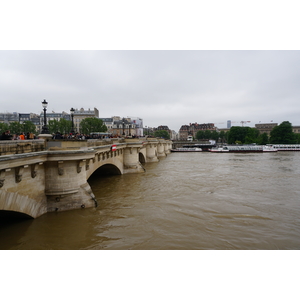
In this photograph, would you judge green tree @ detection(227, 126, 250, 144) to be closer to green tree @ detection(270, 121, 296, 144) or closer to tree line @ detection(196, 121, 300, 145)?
tree line @ detection(196, 121, 300, 145)

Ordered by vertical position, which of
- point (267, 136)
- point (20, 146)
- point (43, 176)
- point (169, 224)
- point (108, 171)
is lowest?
point (169, 224)

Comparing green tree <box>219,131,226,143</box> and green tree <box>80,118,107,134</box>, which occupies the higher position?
green tree <box>80,118,107,134</box>

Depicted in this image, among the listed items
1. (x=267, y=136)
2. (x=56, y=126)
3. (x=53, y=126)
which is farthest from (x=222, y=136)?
(x=53, y=126)

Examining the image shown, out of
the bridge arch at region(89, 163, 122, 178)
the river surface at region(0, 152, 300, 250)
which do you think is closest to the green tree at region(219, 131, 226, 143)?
the bridge arch at region(89, 163, 122, 178)

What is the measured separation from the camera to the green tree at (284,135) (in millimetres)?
93438

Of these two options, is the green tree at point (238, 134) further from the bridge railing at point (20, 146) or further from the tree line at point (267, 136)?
the bridge railing at point (20, 146)

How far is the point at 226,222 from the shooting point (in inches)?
433

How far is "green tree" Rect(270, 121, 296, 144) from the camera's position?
307 ft

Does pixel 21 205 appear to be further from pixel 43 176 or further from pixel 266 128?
pixel 266 128

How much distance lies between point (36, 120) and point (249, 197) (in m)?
94.0

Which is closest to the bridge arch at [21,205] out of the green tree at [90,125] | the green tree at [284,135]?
the green tree at [90,125]

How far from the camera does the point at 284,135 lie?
311 feet

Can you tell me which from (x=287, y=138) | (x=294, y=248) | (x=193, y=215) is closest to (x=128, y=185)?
(x=193, y=215)

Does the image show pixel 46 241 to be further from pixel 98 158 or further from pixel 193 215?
pixel 98 158
